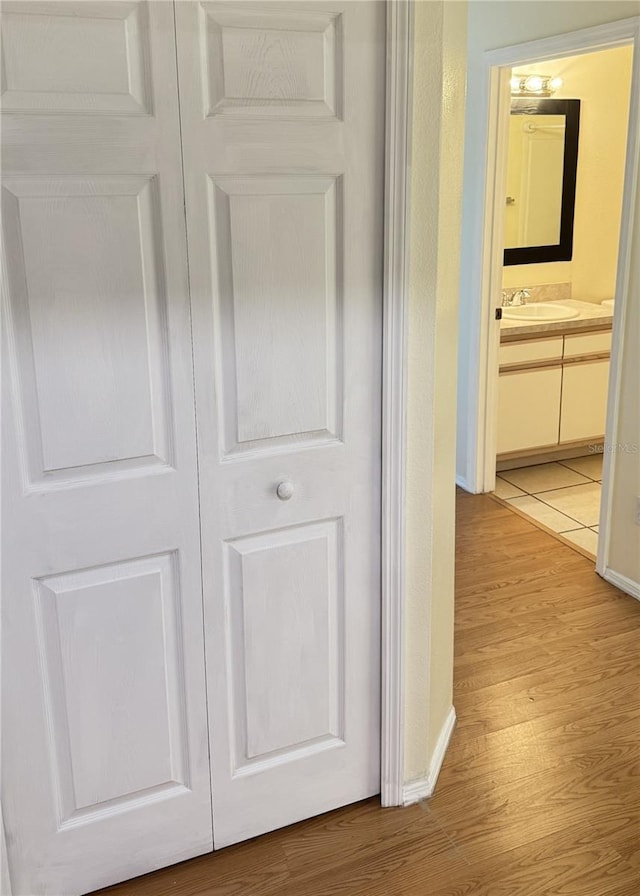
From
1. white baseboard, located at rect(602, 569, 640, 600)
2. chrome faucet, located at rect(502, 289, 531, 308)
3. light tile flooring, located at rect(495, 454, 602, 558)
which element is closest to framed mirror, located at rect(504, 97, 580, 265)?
chrome faucet, located at rect(502, 289, 531, 308)

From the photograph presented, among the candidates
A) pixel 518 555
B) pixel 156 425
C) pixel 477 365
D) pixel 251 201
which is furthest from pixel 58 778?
pixel 477 365

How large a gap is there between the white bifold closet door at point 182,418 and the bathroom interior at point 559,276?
241 cm

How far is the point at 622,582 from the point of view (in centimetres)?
335

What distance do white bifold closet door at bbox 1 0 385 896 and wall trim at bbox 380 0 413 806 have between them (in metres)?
0.03

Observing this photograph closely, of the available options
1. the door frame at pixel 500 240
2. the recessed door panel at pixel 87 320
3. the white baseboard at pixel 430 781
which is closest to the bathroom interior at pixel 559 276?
the door frame at pixel 500 240

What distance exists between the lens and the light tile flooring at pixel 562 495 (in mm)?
3926

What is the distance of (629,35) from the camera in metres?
3.03

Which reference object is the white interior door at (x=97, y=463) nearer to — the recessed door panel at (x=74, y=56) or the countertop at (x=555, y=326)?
the recessed door panel at (x=74, y=56)

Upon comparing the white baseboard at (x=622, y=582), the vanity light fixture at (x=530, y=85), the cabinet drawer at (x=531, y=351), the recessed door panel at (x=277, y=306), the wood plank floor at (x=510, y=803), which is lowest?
the wood plank floor at (x=510, y=803)

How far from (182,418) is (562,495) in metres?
2.96

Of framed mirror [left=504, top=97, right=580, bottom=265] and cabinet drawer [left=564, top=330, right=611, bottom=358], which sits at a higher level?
framed mirror [left=504, top=97, right=580, bottom=265]

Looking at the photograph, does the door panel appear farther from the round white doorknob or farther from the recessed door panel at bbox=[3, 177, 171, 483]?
the recessed door panel at bbox=[3, 177, 171, 483]

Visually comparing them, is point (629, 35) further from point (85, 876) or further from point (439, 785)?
point (85, 876)

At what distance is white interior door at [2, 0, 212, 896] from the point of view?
1563 mm
